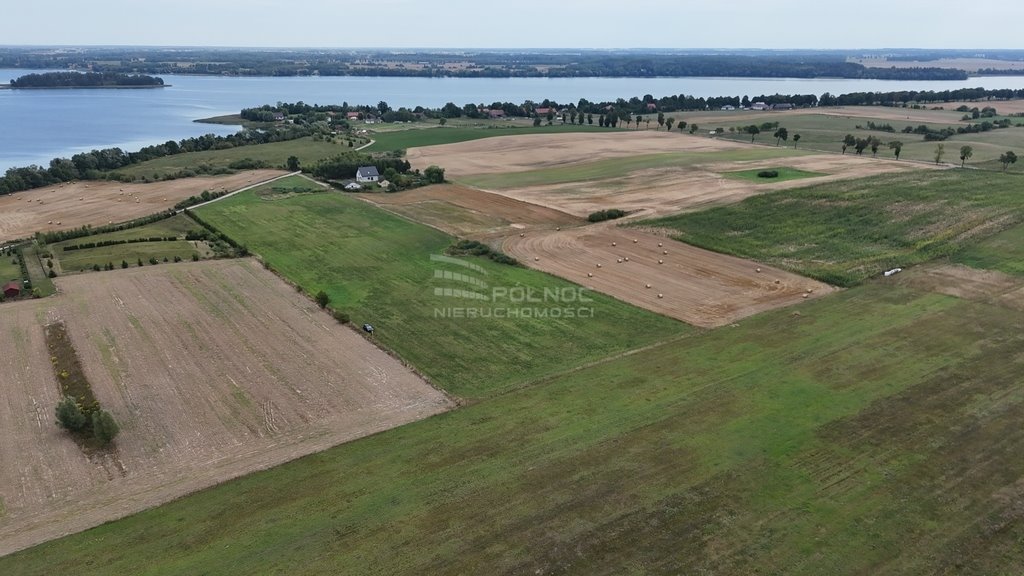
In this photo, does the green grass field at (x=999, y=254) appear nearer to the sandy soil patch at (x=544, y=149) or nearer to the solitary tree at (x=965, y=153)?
the solitary tree at (x=965, y=153)

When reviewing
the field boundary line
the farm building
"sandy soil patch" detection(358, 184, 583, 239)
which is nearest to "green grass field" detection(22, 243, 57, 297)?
the field boundary line

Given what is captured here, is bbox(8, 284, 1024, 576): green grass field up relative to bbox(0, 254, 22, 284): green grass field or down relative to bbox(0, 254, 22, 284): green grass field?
down

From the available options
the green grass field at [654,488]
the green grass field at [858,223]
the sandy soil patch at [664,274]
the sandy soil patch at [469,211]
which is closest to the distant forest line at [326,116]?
the sandy soil patch at [469,211]

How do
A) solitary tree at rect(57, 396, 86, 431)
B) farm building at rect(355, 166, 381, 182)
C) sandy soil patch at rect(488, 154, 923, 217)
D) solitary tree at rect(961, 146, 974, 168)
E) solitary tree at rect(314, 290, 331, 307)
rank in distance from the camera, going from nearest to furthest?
solitary tree at rect(57, 396, 86, 431) → solitary tree at rect(314, 290, 331, 307) → sandy soil patch at rect(488, 154, 923, 217) → farm building at rect(355, 166, 381, 182) → solitary tree at rect(961, 146, 974, 168)

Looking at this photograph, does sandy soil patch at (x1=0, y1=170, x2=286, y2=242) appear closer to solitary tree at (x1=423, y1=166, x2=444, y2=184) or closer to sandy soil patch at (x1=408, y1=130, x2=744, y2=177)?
solitary tree at (x1=423, y1=166, x2=444, y2=184)

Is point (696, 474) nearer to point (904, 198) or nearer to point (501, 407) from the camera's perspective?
point (501, 407)

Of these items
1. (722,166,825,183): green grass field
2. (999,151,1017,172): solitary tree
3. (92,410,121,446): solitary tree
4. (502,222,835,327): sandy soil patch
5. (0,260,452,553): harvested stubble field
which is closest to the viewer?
(0,260,452,553): harvested stubble field

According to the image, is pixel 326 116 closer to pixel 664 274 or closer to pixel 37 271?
pixel 37 271
